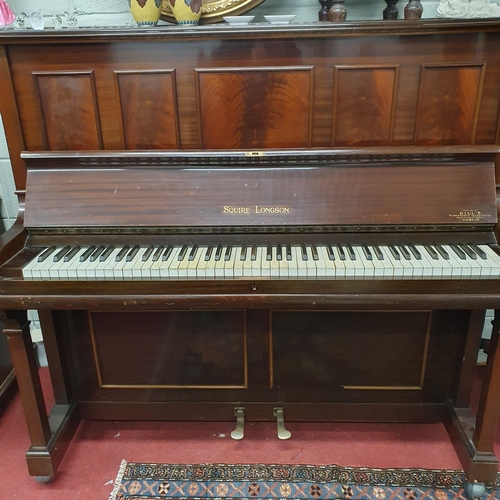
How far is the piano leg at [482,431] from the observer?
148 cm

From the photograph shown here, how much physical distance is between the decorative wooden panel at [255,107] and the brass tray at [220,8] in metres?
0.36

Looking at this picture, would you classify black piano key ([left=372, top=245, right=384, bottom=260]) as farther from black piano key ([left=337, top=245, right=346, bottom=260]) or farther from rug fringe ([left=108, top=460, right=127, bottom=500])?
rug fringe ([left=108, top=460, right=127, bottom=500])

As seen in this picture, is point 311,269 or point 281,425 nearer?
point 311,269

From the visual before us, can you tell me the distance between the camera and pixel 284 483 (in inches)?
65.0

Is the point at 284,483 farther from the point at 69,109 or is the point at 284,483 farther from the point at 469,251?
the point at 69,109

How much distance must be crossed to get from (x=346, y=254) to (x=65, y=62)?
44.5 inches

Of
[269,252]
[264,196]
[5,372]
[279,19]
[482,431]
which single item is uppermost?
[279,19]

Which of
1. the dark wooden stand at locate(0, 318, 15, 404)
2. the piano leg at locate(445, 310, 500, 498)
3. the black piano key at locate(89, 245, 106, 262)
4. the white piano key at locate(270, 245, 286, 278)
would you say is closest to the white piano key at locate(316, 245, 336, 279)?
the white piano key at locate(270, 245, 286, 278)

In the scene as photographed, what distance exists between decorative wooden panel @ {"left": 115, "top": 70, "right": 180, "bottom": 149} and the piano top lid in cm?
12

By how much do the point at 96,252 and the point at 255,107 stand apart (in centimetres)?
73

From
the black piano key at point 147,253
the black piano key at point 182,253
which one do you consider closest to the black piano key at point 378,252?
the black piano key at point 182,253

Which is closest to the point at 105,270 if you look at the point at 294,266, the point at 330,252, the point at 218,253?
the point at 218,253

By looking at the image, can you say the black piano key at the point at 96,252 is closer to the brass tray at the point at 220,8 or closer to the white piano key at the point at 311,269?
the white piano key at the point at 311,269

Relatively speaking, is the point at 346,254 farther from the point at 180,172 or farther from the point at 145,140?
the point at 145,140
